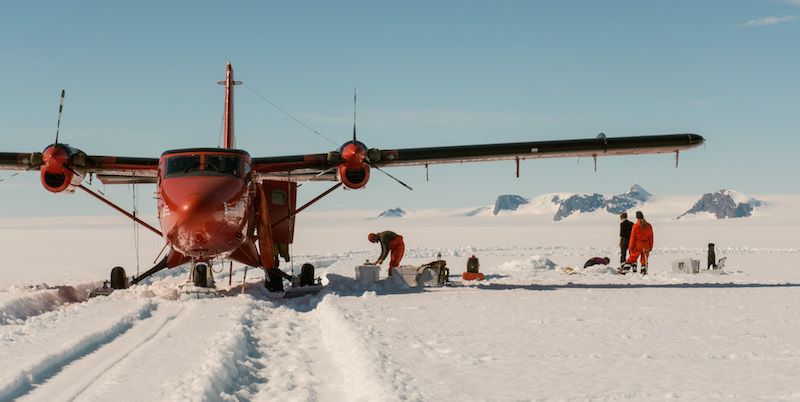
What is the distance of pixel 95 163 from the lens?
18.4 meters

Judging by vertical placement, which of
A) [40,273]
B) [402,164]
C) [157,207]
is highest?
[402,164]

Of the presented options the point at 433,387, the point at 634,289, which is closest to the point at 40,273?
the point at 634,289

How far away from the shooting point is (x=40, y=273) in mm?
25891

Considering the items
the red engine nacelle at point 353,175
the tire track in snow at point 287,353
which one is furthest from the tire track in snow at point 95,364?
the red engine nacelle at point 353,175

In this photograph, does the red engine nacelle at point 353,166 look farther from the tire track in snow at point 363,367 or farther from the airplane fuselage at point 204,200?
the tire track in snow at point 363,367

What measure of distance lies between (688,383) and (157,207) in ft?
39.1

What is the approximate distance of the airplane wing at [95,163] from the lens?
18203 millimetres

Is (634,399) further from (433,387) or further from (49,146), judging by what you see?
(49,146)

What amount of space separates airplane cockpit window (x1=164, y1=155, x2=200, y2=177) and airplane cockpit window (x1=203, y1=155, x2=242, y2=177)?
0.67 feet

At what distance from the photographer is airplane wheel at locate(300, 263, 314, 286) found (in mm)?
17531

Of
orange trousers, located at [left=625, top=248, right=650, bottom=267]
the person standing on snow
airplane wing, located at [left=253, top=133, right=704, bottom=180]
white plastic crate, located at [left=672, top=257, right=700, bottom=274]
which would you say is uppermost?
airplane wing, located at [left=253, top=133, right=704, bottom=180]

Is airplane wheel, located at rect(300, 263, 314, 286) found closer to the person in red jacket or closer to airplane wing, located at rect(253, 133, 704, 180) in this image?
airplane wing, located at rect(253, 133, 704, 180)

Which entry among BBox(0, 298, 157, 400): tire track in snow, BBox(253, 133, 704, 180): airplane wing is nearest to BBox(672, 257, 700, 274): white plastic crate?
BBox(253, 133, 704, 180): airplane wing

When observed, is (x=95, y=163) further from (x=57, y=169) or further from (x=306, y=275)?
(x=306, y=275)
